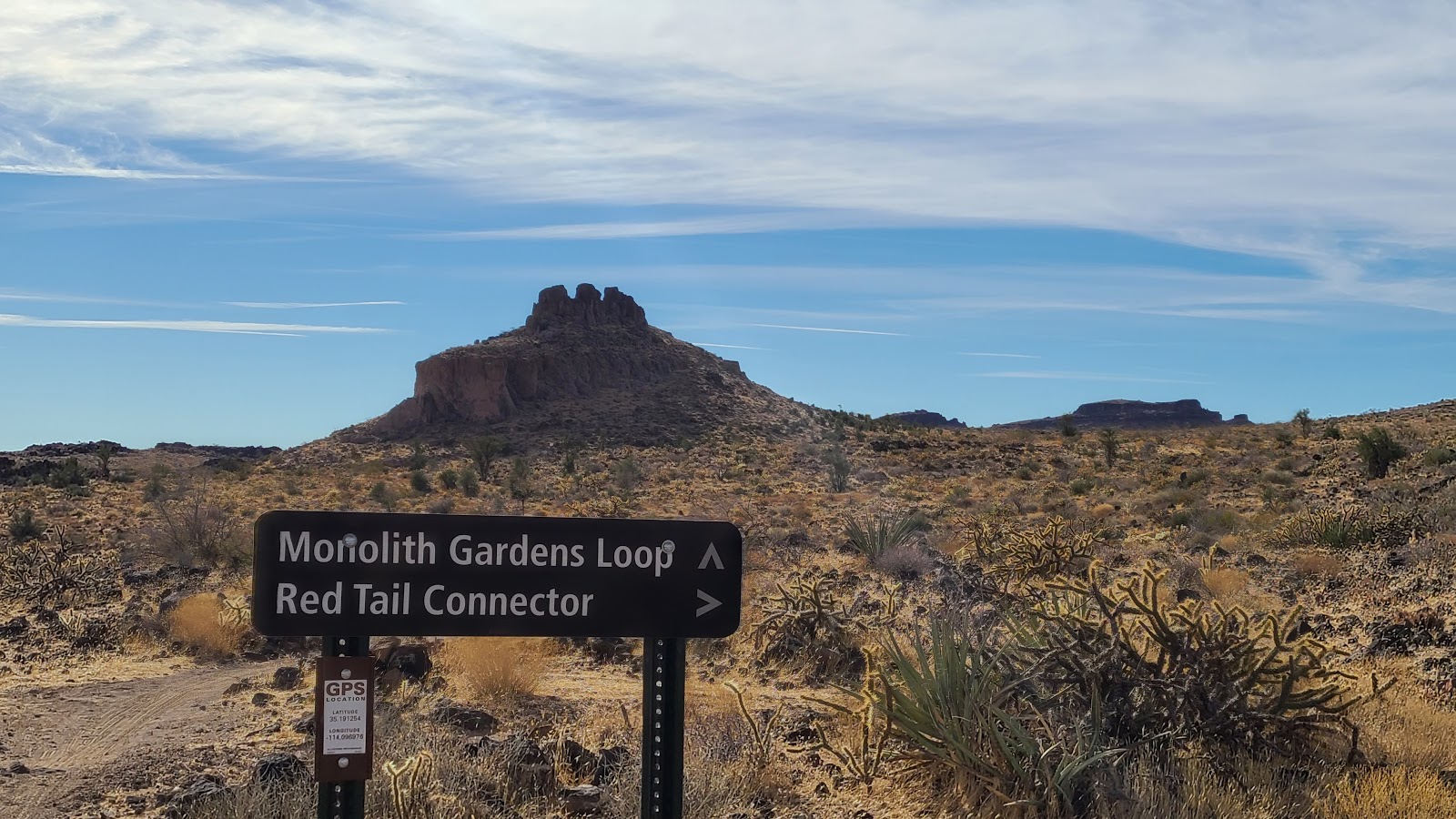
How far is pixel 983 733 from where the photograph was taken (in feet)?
17.3

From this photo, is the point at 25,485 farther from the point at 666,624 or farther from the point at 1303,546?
the point at 666,624

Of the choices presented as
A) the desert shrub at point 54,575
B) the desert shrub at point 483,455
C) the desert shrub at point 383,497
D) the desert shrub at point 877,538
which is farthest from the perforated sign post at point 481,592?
the desert shrub at point 483,455

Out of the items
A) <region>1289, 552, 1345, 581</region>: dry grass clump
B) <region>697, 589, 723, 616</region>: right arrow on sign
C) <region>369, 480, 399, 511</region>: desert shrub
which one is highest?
<region>369, 480, 399, 511</region>: desert shrub

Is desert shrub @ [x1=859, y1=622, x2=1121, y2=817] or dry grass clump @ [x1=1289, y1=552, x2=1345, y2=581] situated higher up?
dry grass clump @ [x1=1289, y1=552, x2=1345, y2=581]

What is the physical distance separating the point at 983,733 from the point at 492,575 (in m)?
2.56

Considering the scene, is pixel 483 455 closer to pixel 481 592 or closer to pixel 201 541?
pixel 201 541

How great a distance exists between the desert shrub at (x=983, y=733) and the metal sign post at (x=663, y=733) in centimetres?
160

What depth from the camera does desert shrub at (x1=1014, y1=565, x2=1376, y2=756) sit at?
18.2ft

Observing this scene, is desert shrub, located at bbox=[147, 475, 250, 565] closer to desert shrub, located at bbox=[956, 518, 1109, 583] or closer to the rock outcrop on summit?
desert shrub, located at bbox=[956, 518, 1109, 583]

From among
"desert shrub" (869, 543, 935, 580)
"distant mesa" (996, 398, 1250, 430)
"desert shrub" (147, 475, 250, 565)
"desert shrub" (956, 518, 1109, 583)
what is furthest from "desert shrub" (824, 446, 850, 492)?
"distant mesa" (996, 398, 1250, 430)

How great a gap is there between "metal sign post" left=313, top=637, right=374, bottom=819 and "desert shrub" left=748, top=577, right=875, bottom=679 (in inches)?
231

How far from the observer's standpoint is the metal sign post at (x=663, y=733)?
13.2ft

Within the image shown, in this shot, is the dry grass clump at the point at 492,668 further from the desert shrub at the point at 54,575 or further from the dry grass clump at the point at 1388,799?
the desert shrub at the point at 54,575

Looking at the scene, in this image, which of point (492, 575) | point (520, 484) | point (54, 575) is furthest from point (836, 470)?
point (492, 575)
